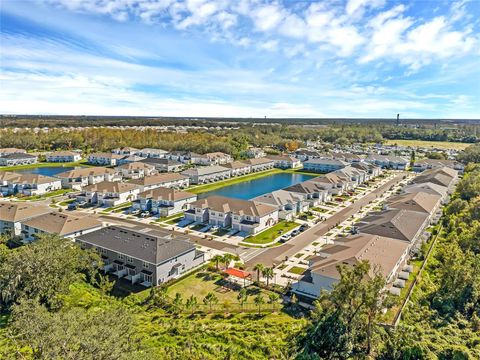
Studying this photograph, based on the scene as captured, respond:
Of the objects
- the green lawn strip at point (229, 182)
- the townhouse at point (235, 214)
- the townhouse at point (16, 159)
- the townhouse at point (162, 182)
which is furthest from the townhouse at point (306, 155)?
the townhouse at point (16, 159)

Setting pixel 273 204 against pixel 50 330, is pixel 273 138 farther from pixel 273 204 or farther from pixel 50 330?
pixel 50 330

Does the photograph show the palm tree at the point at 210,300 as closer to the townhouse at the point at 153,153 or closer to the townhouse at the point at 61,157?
the townhouse at the point at 153,153

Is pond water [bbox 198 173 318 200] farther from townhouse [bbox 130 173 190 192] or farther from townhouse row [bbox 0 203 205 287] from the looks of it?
townhouse row [bbox 0 203 205 287]

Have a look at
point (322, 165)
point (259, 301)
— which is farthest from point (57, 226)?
point (322, 165)

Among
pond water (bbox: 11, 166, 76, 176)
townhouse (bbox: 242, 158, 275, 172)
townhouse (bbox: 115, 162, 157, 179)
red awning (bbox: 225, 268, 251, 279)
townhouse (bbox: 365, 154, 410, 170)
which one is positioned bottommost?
red awning (bbox: 225, 268, 251, 279)

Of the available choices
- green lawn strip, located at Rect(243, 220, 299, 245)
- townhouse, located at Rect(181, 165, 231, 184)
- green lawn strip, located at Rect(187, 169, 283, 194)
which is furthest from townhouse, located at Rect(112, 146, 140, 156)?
green lawn strip, located at Rect(243, 220, 299, 245)

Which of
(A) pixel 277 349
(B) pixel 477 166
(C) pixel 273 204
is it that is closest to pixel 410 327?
(A) pixel 277 349

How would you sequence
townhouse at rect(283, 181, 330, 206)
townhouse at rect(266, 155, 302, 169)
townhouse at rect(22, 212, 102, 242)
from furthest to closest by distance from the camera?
townhouse at rect(266, 155, 302, 169) < townhouse at rect(283, 181, 330, 206) < townhouse at rect(22, 212, 102, 242)
